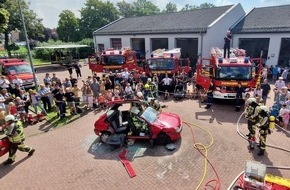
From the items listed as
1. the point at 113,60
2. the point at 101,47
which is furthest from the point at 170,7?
the point at 113,60

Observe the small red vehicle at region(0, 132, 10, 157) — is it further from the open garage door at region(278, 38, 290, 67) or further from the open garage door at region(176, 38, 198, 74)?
the open garage door at region(278, 38, 290, 67)

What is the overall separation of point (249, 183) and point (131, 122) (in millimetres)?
4405

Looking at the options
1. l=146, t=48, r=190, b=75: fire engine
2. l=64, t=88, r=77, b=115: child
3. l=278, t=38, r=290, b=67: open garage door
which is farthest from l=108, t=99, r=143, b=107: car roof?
l=278, t=38, r=290, b=67: open garage door

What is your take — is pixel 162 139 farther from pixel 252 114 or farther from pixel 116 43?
pixel 116 43

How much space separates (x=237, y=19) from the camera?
26.1 m

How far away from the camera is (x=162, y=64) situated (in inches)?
638

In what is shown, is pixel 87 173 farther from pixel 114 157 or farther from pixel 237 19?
pixel 237 19

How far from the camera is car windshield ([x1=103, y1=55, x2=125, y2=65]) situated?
18.8m

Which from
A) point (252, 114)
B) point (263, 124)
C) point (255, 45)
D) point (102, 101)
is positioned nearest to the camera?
point (263, 124)

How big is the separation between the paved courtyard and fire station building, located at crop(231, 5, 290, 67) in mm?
13723

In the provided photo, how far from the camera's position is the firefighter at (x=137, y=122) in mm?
8279

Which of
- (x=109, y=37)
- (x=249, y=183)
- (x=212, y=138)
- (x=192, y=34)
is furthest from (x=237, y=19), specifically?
(x=249, y=183)

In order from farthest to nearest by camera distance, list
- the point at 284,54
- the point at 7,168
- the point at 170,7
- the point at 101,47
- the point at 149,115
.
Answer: the point at 170,7, the point at 101,47, the point at 284,54, the point at 149,115, the point at 7,168

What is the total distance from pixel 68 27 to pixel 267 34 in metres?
40.5
